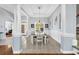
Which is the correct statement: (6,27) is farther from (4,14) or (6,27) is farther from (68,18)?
(68,18)

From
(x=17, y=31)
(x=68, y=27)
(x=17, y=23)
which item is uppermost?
(x=17, y=23)

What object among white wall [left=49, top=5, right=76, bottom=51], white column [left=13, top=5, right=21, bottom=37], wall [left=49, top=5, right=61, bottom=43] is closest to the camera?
white wall [left=49, top=5, right=76, bottom=51]

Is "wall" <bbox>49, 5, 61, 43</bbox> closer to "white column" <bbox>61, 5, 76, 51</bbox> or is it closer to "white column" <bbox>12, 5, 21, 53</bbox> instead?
"white column" <bbox>61, 5, 76, 51</bbox>

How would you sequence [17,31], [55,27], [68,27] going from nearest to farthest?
1. [68,27]
2. [17,31]
3. [55,27]

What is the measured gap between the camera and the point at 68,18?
140 inches

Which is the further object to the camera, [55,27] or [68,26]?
[55,27]

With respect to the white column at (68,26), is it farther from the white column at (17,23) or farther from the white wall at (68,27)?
the white column at (17,23)

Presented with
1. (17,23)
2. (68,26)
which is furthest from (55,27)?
(17,23)

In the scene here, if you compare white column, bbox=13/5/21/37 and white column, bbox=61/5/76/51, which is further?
white column, bbox=13/5/21/37

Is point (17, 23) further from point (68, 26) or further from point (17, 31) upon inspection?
point (68, 26)

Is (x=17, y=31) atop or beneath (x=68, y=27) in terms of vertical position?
beneath

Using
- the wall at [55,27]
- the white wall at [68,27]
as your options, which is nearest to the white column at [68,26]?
the white wall at [68,27]

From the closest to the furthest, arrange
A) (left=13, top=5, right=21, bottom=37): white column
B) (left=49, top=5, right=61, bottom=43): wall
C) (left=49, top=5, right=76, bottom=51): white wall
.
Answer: (left=49, top=5, right=76, bottom=51): white wall
(left=13, top=5, right=21, bottom=37): white column
(left=49, top=5, right=61, bottom=43): wall

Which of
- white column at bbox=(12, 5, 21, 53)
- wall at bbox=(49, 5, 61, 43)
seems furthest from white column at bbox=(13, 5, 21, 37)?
wall at bbox=(49, 5, 61, 43)
